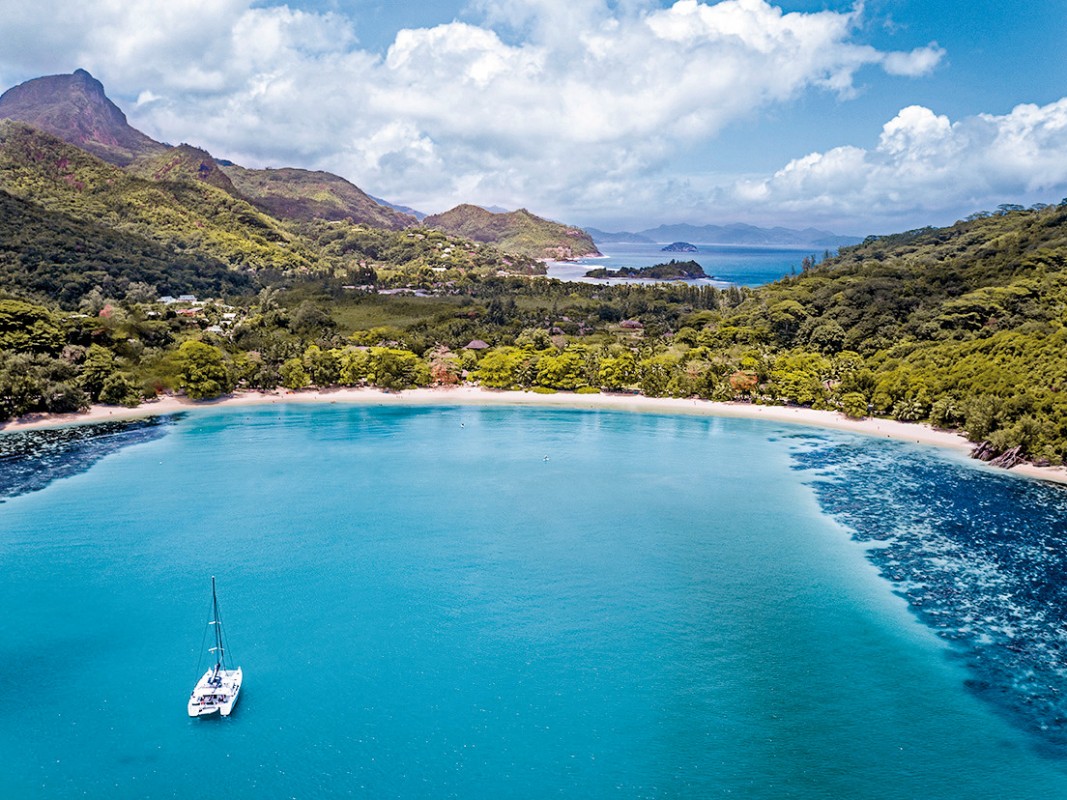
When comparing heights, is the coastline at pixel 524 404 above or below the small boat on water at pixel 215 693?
above

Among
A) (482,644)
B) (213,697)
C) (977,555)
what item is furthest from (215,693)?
(977,555)

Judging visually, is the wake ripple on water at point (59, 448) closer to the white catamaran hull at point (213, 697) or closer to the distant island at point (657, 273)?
the white catamaran hull at point (213, 697)

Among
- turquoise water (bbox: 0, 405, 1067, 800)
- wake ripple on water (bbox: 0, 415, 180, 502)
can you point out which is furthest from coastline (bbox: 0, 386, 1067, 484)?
turquoise water (bbox: 0, 405, 1067, 800)

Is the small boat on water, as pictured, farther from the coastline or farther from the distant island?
the distant island

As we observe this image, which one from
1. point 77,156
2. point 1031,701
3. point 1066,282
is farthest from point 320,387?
point 77,156

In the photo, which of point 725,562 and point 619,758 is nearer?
point 619,758

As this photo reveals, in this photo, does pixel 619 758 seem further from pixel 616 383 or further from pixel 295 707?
pixel 616 383

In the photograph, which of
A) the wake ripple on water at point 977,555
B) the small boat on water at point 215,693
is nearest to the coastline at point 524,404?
the wake ripple on water at point 977,555
